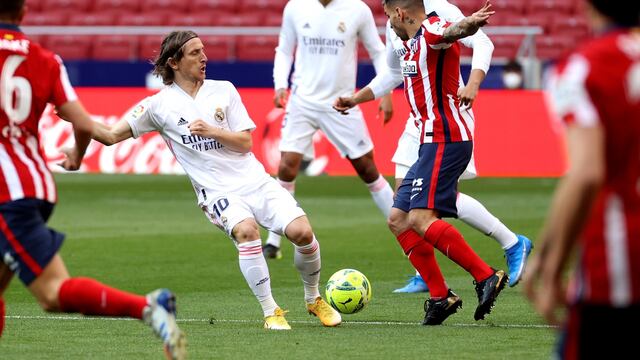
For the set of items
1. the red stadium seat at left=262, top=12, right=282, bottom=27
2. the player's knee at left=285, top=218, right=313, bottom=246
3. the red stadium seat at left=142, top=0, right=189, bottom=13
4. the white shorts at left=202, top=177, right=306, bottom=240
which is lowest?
the red stadium seat at left=142, top=0, right=189, bottom=13

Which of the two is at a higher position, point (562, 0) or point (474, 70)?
point (474, 70)

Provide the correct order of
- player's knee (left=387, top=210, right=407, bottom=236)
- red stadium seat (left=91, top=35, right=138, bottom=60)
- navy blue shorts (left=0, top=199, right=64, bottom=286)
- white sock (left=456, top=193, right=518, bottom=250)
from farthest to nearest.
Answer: red stadium seat (left=91, top=35, right=138, bottom=60), white sock (left=456, top=193, right=518, bottom=250), player's knee (left=387, top=210, right=407, bottom=236), navy blue shorts (left=0, top=199, right=64, bottom=286)

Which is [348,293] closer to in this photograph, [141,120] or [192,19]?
[141,120]

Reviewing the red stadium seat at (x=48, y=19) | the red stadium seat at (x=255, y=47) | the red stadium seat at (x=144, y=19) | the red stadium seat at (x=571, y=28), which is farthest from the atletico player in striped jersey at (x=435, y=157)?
the red stadium seat at (x=48, y=19)

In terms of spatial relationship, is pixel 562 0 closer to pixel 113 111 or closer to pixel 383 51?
pixel 113 111

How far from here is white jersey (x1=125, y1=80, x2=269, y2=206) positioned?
828cm

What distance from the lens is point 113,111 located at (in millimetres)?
21484

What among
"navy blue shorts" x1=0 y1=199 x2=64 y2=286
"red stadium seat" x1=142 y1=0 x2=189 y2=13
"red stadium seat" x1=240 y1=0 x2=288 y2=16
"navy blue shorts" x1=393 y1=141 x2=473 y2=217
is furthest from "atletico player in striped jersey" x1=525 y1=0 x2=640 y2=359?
"red stadium seat" x1=142 y1=0 x2=189 y2=13

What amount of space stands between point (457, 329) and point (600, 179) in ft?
14.1

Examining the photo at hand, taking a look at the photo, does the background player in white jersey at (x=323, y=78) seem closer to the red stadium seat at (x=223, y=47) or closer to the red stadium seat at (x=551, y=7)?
the red stadium seat at (x=223, y=47)

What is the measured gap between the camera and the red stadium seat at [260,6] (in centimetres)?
2727

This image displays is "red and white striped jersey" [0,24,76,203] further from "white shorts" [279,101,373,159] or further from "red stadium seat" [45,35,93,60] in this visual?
"red stadium seat" [45,35,93,60]

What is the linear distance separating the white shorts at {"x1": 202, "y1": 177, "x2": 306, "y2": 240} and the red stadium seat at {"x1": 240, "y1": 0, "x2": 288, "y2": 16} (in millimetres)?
19210

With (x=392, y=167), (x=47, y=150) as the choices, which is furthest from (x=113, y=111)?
(x=392, y=167)
